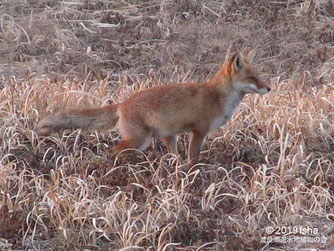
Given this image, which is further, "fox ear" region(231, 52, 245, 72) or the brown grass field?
"fox ear" region(231, 52, 245, 72)

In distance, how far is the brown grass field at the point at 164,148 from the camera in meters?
5.92

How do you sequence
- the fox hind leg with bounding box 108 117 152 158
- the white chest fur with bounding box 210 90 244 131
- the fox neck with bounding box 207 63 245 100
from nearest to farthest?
the fox hind leg with bounding box 108 117 152 158, the white chest fur with bounding box 210 90 244 131, the fox neck with bounding box 207 63 245 100

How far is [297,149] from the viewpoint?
726cm

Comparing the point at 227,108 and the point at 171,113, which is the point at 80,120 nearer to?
the point at 171,113

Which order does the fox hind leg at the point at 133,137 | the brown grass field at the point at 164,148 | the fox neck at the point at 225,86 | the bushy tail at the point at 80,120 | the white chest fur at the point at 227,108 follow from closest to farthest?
the brown grass field at the point at 164,148
the fox hind leg at the point at 133,137
the bushy tail at the point at 80,120
the white chest fur at the point at 227,108
the fox neck at the point at 225,86

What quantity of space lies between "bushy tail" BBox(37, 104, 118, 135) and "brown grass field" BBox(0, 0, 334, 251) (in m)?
0.35

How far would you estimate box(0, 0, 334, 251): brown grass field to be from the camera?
19.4 ft

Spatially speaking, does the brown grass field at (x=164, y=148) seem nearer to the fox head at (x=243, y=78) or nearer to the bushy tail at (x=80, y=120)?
the bushy tail at (x=80, y=120)

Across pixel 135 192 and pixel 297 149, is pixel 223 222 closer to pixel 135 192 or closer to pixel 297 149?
pixel 135 192

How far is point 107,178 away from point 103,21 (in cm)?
597

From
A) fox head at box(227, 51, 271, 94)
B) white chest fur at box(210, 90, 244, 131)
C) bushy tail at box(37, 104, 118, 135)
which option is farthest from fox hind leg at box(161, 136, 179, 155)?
fox head at box(227, 51, 271, 94)

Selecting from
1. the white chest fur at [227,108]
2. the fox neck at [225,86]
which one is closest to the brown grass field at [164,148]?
the white chest fur at [227,108]

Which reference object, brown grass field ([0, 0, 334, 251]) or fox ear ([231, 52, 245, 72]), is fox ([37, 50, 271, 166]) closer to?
fox ear ([231, 52, 245, 72])

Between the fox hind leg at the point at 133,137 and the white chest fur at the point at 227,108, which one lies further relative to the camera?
the white chest fur at the point at 227,108
